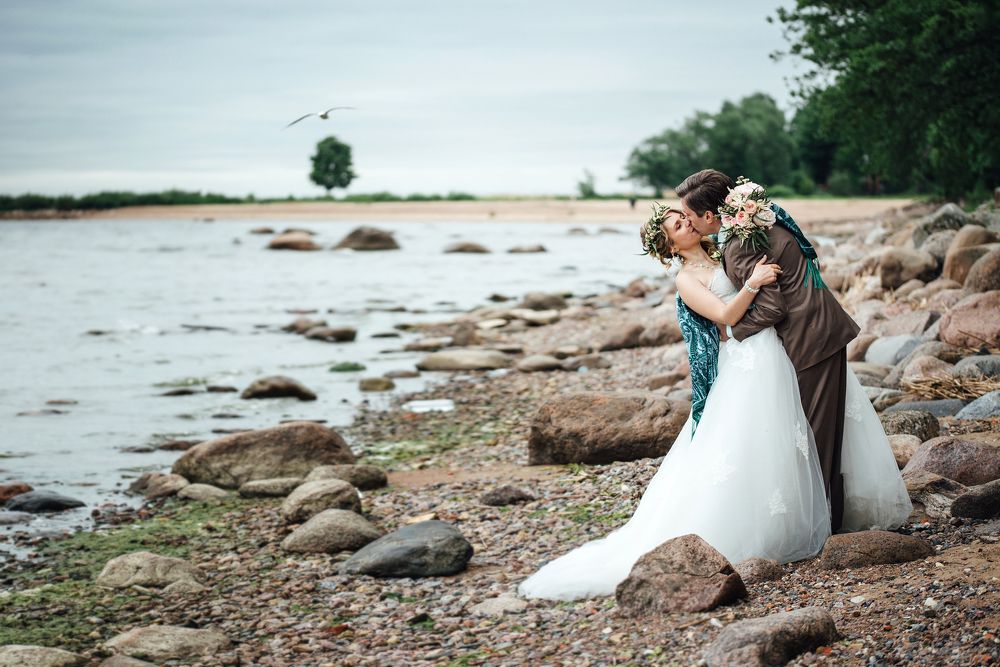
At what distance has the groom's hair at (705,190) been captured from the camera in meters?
6.75

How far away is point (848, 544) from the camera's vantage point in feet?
20.9

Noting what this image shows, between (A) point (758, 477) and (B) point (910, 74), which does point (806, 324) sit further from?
(B) point (910, 74)

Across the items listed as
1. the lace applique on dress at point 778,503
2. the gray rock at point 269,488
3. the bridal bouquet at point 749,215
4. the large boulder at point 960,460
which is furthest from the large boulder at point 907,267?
the lace applique on dress at point 778,503

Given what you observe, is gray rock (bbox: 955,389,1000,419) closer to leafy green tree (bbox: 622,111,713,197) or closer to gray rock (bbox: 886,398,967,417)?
gray rock (bbox: 886,398,967,417)

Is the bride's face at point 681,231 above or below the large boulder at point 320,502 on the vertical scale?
above

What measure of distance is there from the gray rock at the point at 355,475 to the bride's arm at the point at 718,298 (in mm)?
5351

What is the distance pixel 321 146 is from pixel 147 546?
315 ft

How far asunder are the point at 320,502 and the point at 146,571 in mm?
1862

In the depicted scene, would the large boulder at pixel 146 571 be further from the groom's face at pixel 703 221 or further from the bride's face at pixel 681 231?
the groom's face at pixel 703 221

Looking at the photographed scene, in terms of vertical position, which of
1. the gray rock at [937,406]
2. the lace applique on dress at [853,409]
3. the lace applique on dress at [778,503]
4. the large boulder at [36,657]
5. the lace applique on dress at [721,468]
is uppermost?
the lace applique on dress at [853,409]

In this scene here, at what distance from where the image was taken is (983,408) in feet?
32.3

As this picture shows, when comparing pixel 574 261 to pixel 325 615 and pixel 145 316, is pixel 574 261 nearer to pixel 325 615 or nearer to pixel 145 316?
pixel 145 316

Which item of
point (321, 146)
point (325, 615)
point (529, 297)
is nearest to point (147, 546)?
point (325, 615)

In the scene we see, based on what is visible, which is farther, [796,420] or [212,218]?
[212,218]
